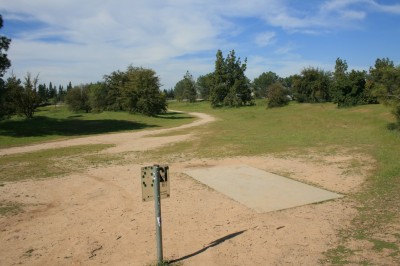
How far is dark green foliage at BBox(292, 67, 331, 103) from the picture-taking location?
142 ft

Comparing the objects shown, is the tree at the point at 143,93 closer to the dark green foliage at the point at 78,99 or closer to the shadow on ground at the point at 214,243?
the dark green foliage at the point at 78,99

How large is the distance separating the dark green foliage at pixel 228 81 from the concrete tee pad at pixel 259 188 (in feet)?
143

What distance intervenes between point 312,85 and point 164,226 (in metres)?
41.1

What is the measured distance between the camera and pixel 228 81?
2153 inches

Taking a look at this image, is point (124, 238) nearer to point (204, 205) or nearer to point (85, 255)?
point (85, 255)

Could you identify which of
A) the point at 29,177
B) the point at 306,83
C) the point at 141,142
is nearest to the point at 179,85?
the point at 306,83

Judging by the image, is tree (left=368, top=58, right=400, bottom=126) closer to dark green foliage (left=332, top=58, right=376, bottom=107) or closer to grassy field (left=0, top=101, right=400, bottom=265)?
grassy field (left=0, top=101, right=400, bottom=265)

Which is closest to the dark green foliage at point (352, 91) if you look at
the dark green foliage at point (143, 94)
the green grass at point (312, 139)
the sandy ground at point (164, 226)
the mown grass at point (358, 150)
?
the mown grass at point (358, 150)

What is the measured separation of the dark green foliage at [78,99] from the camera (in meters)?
46.1

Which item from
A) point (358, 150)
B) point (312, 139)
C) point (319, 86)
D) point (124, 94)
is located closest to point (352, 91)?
point (319, 86)

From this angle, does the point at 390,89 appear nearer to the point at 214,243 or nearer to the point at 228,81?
the point at 214,243

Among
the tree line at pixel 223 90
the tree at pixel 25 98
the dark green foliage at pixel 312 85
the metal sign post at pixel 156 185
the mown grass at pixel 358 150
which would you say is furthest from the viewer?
the dark green foliage at pixel 312 85

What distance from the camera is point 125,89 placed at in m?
38.8

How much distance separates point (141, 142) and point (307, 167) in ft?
32.2
